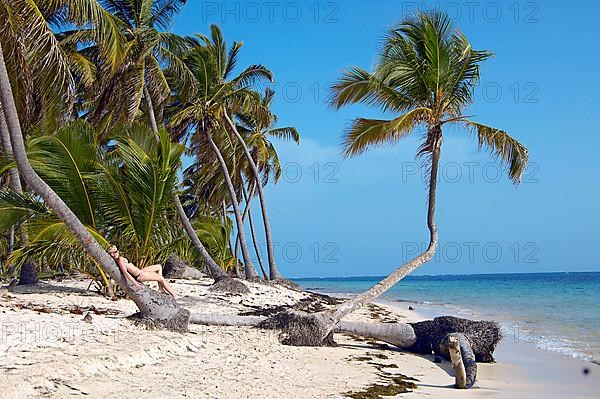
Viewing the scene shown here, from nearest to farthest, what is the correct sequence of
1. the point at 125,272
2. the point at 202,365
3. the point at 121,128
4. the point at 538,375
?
the point at 202,365 < the point at 125,272 < the point at 538,375 < the point at 121,128

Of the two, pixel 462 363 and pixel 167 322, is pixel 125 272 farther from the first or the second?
pixel 462 363

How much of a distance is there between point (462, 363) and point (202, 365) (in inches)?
138

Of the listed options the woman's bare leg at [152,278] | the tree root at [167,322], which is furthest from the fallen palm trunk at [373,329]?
the tree root at [167,322]

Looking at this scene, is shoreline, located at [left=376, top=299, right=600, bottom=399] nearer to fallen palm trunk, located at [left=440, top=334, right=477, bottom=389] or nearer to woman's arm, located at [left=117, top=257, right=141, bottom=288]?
fallen palm trunk, located at [left=440, top=334, right=477, bottom=389]

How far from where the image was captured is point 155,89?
18109mm

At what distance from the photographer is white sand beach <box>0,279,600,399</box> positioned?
5781mm

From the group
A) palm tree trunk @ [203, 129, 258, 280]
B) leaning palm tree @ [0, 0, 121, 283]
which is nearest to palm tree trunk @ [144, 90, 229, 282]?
palm tree trunk @ [203, 129, 258, 280]

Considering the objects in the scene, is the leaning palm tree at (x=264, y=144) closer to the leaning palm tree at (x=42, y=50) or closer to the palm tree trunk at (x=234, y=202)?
the palm tree trunk at (x=234, y=202)

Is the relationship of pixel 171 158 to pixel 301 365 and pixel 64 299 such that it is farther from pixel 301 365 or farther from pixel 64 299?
pixel 301 365

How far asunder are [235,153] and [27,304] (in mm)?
16764

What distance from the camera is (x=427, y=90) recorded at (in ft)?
41.8

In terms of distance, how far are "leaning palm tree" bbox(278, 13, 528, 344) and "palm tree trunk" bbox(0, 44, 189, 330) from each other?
17.6 feet

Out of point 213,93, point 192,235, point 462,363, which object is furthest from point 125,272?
point 213,93

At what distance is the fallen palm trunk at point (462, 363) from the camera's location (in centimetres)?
743
